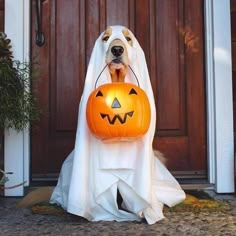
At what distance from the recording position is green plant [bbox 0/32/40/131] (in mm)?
2385

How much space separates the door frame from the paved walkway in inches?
19.2

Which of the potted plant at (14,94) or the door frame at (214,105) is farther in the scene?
the door frame at (214,105)

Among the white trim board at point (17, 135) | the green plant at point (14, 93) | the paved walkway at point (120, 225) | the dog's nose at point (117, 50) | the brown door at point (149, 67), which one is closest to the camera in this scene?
the paved walkway at point (120, 225)

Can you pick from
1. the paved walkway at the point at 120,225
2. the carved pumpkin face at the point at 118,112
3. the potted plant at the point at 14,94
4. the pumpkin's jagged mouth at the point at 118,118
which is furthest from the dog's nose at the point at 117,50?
the paved walkway at the point at 120,225

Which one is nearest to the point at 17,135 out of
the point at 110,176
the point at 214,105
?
the point at 110,176

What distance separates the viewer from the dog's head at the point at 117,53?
6.68 ft

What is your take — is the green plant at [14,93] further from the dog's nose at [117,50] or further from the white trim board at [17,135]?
the dog's nose at [117,50]

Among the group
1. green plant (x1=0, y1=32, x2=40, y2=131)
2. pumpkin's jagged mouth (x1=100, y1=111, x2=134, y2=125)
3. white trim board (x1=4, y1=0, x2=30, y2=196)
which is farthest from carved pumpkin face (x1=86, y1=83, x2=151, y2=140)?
white trim board (x1=4, y1=0, x2=30, y2=196)

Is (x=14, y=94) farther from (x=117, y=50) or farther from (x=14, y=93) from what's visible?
(x=117, y=50)

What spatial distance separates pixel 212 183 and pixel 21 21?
5.55ft

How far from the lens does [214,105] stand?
8.98 feet

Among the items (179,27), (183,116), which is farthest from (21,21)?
(183,116)

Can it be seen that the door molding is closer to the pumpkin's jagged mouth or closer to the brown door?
the brown door

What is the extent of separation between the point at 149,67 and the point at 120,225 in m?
1.28
